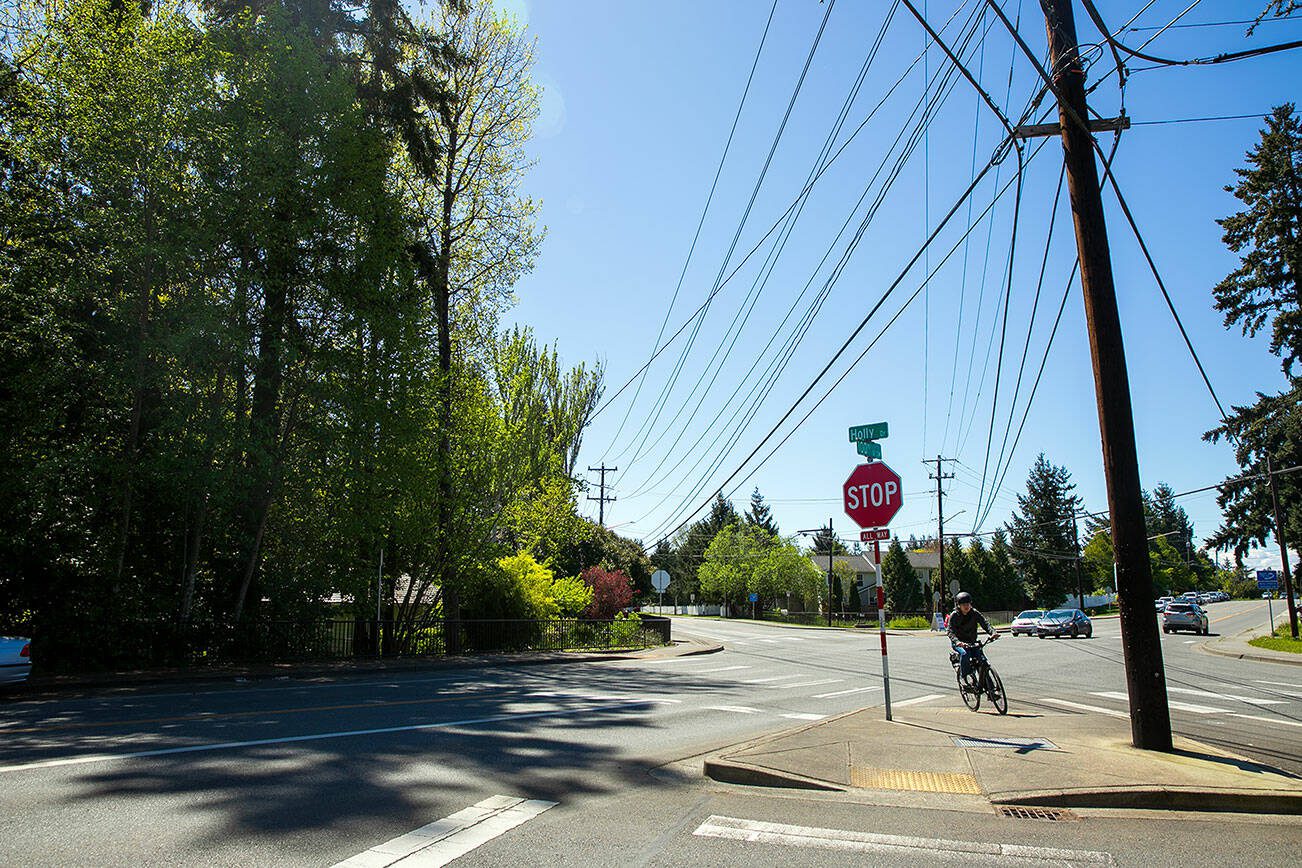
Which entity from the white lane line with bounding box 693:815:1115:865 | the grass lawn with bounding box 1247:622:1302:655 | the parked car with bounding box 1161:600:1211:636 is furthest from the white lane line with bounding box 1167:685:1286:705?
the parked car with bounding box 1161:600:1211:636

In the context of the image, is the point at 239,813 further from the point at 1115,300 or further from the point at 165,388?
the point at 165,388

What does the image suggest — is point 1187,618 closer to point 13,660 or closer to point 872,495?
point 872,495

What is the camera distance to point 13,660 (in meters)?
12.0

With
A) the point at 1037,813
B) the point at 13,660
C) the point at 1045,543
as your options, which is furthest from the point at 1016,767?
the point at 1045,543

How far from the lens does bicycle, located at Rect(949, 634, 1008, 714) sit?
1056 centimetres

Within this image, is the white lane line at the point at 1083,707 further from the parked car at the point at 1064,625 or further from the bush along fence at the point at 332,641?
the parked car at the point at 1064,625

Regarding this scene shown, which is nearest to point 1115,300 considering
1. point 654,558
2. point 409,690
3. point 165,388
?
point 409,690

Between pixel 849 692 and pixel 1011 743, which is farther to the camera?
pixel 849 692

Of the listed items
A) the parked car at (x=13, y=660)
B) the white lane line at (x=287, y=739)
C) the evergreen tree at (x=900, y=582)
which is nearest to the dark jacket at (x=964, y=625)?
the white lane line at (x=287, y=739)

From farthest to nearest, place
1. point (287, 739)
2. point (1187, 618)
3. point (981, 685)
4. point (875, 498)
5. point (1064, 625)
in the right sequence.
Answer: point (1187, 618)
point (1064, 625)
point (981, 685)
point (875, 498)
point (287, 739)

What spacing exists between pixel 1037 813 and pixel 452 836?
4184 millimetres

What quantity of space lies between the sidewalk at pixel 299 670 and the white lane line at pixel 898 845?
1330cm

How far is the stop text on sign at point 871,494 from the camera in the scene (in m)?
10.0

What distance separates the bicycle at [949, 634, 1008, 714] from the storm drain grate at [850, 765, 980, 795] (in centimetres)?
451
